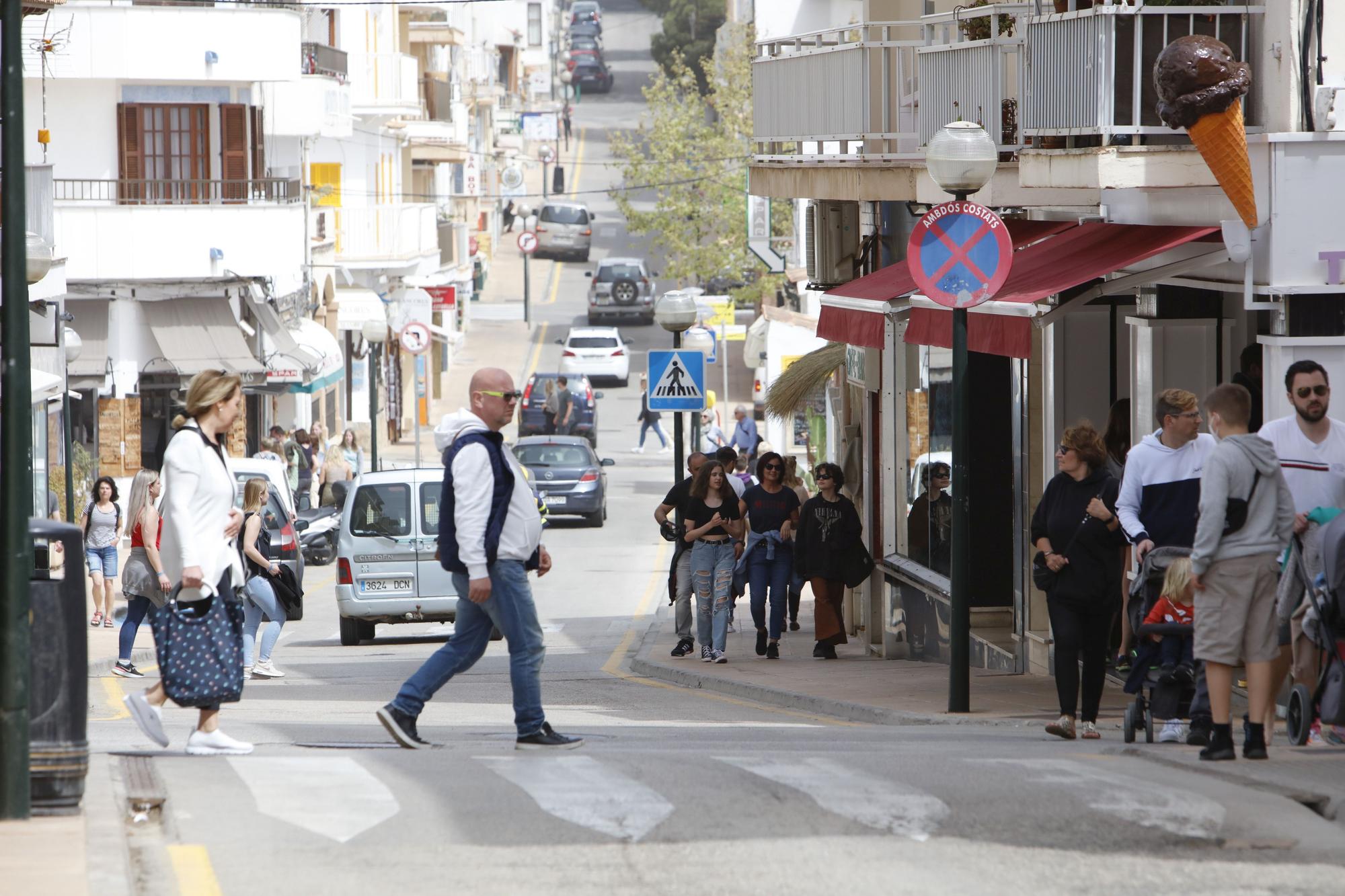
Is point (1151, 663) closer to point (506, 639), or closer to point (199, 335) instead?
point (506, 639)

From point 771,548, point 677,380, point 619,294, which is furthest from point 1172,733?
point 619,294

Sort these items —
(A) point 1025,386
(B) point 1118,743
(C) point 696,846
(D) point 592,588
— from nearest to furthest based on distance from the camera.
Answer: (C) point 696,846
(B) point 1118,743
(A) point 1025,386
(D) point 592,588

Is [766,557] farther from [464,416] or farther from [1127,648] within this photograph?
[464,416]

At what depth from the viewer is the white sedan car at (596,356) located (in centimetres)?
5622

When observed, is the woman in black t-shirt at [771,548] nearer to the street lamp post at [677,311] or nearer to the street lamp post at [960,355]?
the street lamp post at [677,311]

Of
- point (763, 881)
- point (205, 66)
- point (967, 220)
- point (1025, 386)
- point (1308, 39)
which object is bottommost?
point (763, 881)

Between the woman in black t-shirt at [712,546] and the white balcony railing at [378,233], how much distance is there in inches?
1205

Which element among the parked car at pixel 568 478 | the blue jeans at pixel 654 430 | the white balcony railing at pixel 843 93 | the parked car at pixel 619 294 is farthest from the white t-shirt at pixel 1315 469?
the parked car at pixel 619 294

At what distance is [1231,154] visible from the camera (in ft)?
34.9

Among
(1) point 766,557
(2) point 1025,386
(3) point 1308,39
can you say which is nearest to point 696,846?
(3) point 1308,39

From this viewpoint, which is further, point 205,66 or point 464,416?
point 205,66

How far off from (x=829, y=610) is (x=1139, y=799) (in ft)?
32.0

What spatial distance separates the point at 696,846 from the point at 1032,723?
542 centimetres

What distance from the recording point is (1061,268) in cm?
1237
